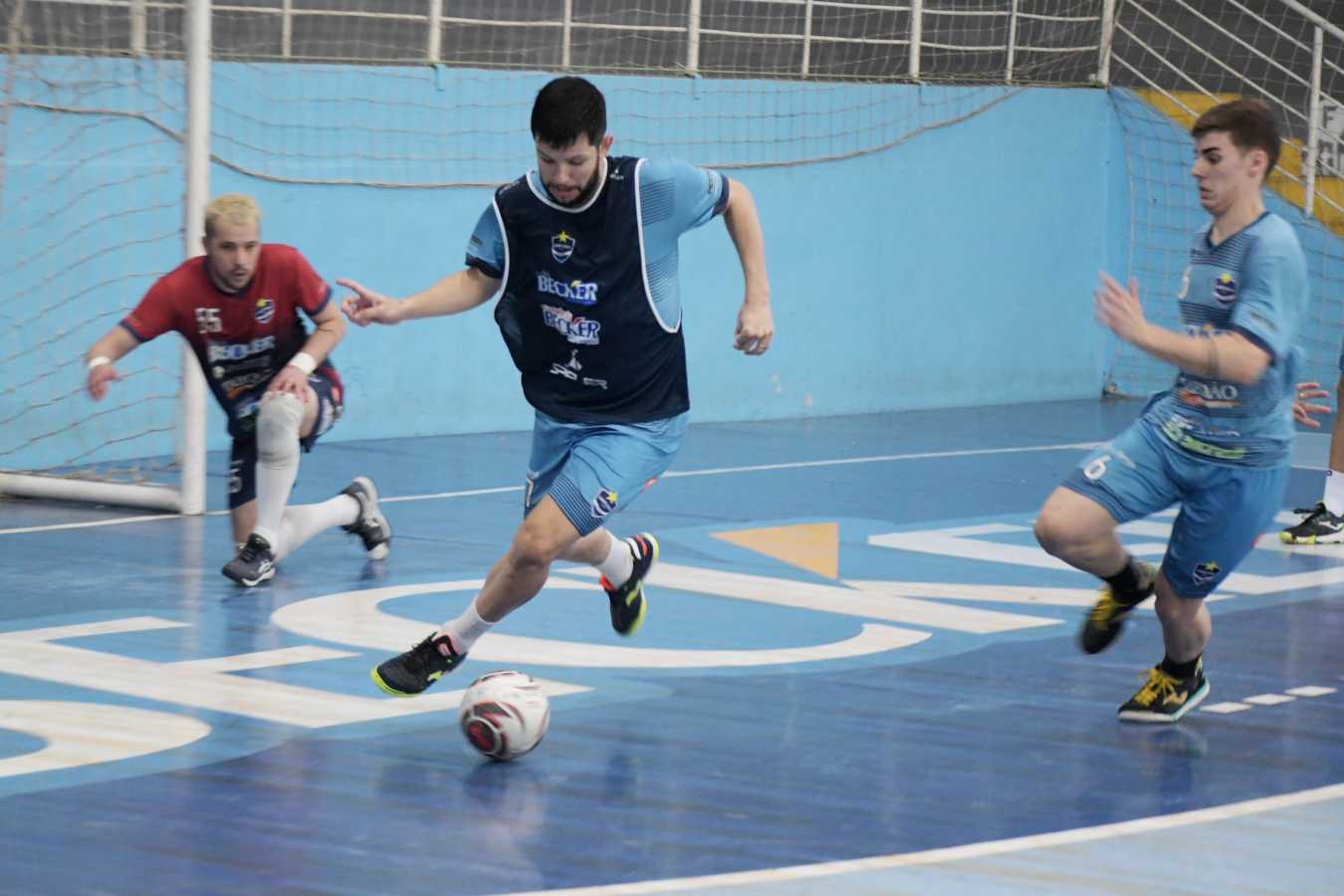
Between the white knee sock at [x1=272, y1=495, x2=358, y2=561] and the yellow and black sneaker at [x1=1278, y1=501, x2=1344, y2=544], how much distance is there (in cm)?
428

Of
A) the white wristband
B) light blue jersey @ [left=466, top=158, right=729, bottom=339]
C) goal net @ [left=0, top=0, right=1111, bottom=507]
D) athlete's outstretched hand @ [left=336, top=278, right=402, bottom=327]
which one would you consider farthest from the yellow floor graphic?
athlete's outstretched hand @ [left=336, top=278, right=402, bottom=327]

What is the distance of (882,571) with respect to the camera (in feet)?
27.2

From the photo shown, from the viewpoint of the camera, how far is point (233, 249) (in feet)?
24.5

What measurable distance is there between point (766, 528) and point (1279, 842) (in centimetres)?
472

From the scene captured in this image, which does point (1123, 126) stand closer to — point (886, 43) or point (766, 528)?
point (886, 43)

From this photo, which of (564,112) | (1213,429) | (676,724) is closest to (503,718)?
(676,724)

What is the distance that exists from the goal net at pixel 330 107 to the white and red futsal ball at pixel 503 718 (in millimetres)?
4457

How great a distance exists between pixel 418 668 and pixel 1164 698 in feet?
7.19

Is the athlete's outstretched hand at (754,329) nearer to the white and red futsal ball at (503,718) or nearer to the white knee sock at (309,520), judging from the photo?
the white and red futsal ball at (503,718)

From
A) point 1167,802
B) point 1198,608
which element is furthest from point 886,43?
point 1167,802

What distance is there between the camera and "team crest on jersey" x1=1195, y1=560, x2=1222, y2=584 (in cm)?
570

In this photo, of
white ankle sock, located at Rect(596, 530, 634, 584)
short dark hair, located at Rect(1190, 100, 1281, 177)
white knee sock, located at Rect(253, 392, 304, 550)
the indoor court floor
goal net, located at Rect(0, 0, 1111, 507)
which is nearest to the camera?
→ the indoor court floor

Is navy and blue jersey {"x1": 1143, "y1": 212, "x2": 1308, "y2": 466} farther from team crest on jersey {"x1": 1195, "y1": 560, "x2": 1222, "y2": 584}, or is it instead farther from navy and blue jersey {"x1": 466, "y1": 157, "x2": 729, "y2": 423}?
navy and blue jersey {"x1": 466, "y1": 157, "x2": 729, "y2": 423}

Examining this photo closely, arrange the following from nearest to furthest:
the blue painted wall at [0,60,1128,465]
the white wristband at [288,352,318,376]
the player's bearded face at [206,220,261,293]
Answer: the player's bearded face at [206,220,261,293]
the white wristband at [288,352,318,376]
the blue painted wall at [0,60,1128,465]
